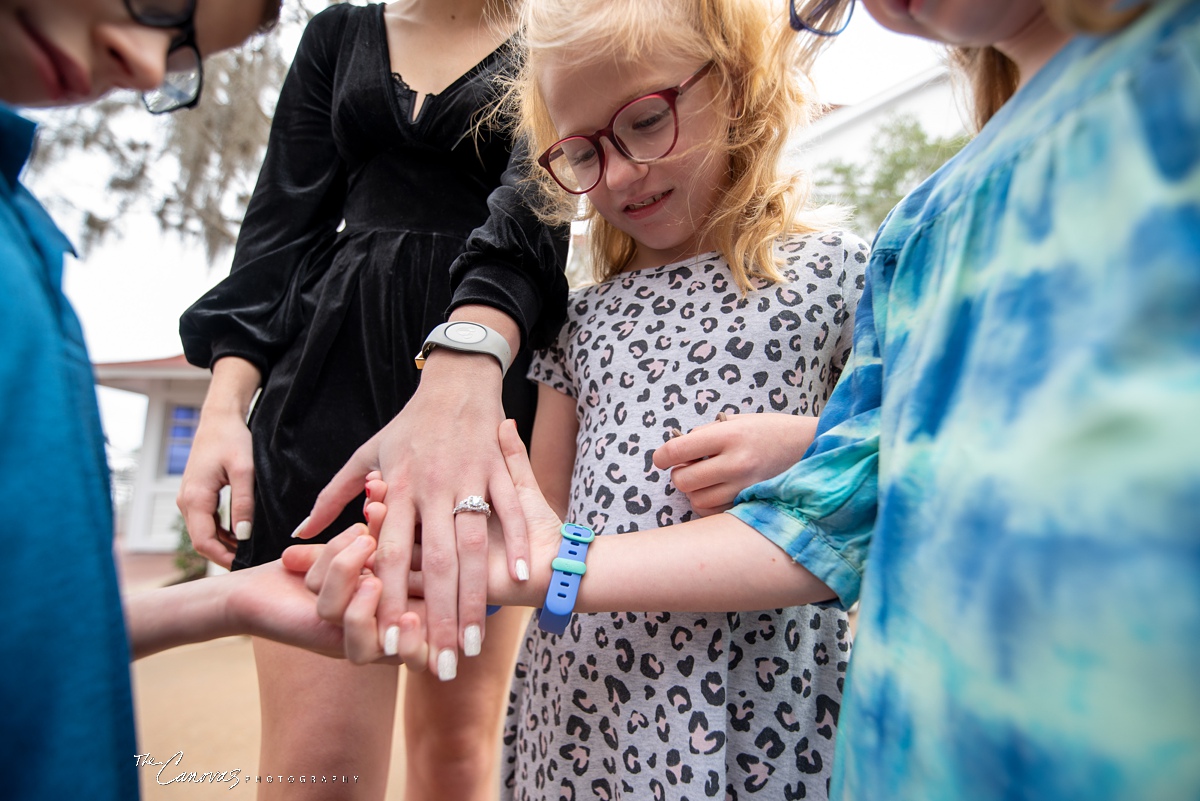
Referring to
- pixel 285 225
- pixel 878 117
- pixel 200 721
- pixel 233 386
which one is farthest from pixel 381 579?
pixel 878 117

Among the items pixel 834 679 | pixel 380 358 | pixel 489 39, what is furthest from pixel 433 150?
pixel 834 679

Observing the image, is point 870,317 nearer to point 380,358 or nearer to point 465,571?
point 465,571

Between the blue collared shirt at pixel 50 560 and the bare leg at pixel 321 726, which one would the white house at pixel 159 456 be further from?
the blue collared shirt at pixel 50 560

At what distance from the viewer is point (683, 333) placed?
4.53 ft

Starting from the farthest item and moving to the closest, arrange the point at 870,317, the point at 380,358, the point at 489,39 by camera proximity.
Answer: the point at 489,39 → the point at 380,358 → the point at 870,317

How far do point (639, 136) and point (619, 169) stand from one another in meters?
0.07

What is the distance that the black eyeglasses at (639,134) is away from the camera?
4.29ft

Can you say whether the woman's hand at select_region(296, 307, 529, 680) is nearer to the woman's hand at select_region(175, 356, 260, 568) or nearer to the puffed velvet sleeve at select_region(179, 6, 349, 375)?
the woman's hand at select_region(175, 356, 260, 568)

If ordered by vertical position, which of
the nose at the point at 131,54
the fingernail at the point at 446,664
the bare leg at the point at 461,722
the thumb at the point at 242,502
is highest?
the nose at the point at 131,54

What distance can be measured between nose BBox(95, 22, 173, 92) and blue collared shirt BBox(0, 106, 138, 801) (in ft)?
0.36

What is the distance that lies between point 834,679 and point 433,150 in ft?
4.40

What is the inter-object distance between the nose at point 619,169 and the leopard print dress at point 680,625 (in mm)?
242

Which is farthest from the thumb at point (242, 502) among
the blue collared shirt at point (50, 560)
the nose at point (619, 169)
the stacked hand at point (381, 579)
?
the nose at point (619, 169)

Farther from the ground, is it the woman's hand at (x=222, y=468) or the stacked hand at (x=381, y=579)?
the woman's hand at (x=222, y=468)
